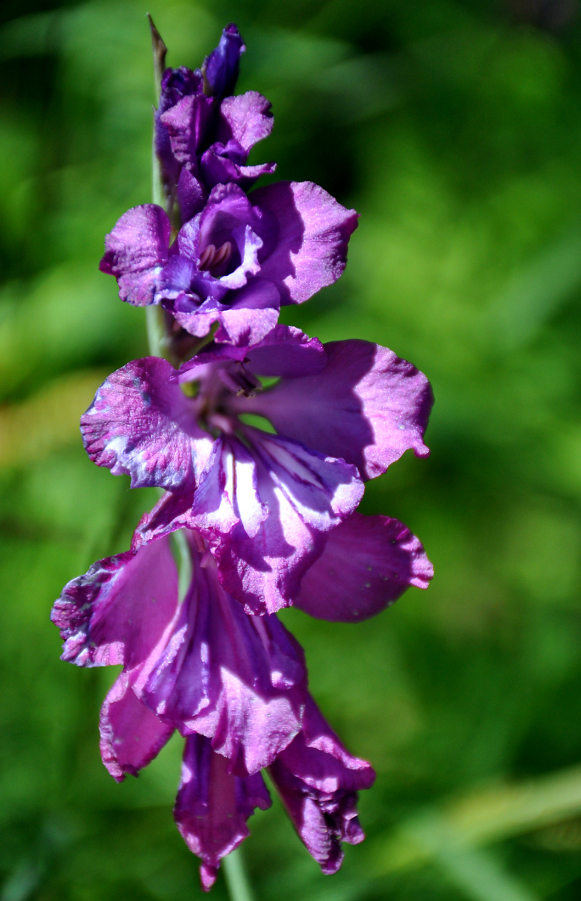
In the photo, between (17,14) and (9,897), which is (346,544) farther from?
(17,14)

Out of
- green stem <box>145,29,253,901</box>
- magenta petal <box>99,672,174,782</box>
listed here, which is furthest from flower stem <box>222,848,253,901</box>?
magenta petal <box>99,672,174,782</box>

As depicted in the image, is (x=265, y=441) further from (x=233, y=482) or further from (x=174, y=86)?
(x=174, y=86)

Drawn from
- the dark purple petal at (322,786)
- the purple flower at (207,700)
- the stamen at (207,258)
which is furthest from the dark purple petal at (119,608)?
the stamen at (207,258)

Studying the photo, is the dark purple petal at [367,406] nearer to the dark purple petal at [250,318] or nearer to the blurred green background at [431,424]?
the dark purple petal at [250,318]

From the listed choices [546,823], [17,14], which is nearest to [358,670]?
[546,823]

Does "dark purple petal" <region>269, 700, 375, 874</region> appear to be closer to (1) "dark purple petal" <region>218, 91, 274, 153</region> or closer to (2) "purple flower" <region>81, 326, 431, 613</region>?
(2) "purple flower" <region>81, 326, 431, 613</region>

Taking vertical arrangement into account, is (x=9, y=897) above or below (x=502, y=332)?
below
